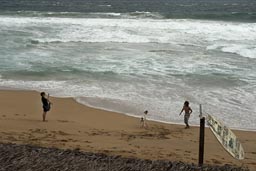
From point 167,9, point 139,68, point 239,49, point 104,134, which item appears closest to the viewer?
point 104,134

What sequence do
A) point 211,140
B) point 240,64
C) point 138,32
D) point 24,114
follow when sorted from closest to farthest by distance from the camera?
point 211,140 → point 24,114 → point 240,64 → point 138,32

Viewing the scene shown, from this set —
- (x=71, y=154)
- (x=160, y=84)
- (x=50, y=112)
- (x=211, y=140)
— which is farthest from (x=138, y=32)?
(x=71, y=154)

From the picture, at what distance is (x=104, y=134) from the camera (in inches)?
508

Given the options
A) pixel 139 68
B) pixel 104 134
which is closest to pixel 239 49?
pixel 139 68

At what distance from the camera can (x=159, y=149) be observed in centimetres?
1156

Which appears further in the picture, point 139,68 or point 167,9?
point 167,9

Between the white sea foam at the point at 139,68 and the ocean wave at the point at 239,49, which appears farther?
the ocean wave at the point at 239,49

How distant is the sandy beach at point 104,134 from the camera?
1119 cm

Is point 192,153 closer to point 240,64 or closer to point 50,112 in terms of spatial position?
point 50,112

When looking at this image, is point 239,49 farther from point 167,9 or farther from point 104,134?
point 167,9

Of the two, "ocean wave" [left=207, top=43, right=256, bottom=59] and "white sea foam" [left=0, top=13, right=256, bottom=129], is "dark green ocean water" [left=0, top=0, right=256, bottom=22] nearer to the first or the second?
"white sea foam" [left=0, top=13, right=256, bottom=129]

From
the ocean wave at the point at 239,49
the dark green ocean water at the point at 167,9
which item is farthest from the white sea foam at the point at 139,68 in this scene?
the dark green ocean water at the point at 167,9

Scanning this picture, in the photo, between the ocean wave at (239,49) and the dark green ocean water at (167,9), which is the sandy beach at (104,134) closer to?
the ocean wave at (239,49)

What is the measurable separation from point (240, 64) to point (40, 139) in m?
15.1
